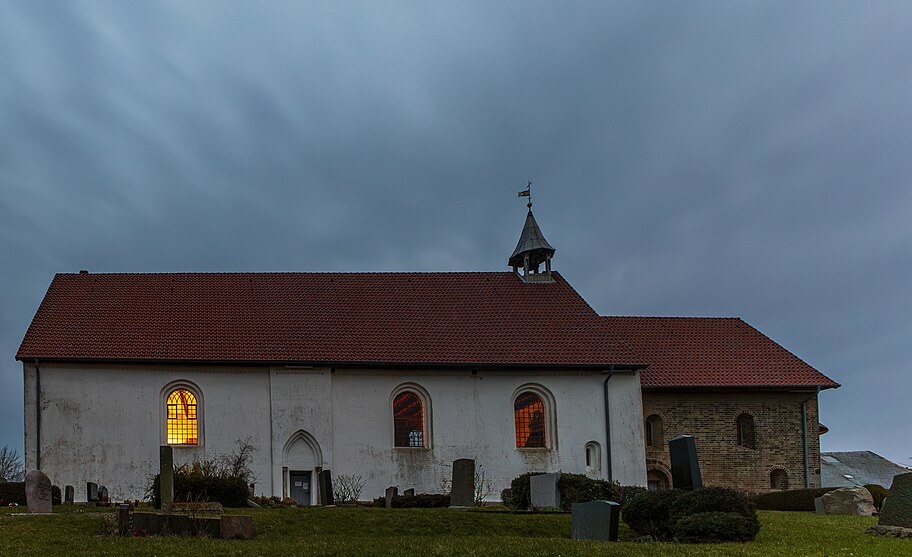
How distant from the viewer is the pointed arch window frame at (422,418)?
31.3 m

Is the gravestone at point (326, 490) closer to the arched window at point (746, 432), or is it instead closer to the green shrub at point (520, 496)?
the green shrub at point (520, 496)

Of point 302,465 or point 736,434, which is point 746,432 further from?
point 302,465

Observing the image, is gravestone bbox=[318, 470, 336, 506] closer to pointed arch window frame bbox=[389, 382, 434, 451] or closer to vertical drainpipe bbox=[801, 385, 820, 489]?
pointed arch window frame bbox=[389, 382, 434, 451]

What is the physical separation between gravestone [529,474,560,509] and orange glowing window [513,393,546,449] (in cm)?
824

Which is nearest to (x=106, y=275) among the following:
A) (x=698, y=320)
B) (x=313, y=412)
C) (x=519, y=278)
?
(x=313, y=412)

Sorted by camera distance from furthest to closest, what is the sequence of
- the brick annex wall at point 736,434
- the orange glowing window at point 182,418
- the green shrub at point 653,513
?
the brick annex wall at point 736,434
the orange glowing window at point 182,418
the green shrub at point 653,513

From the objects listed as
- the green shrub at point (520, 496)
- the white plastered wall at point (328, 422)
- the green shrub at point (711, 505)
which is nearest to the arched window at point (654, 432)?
the white plastered wall at point (328, 422)

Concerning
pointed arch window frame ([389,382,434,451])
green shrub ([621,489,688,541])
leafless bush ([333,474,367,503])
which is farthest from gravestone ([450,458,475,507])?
pointed arch window frame ([389,382,434,451])

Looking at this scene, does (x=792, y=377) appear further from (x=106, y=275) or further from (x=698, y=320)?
(x=106, y=275)

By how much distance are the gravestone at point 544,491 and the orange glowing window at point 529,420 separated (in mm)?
8244

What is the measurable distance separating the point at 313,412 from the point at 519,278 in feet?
33.5

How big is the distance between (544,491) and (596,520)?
8.31m

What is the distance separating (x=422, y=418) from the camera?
32.0 metres

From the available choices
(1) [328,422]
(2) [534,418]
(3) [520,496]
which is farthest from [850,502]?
(1) [328,422]
